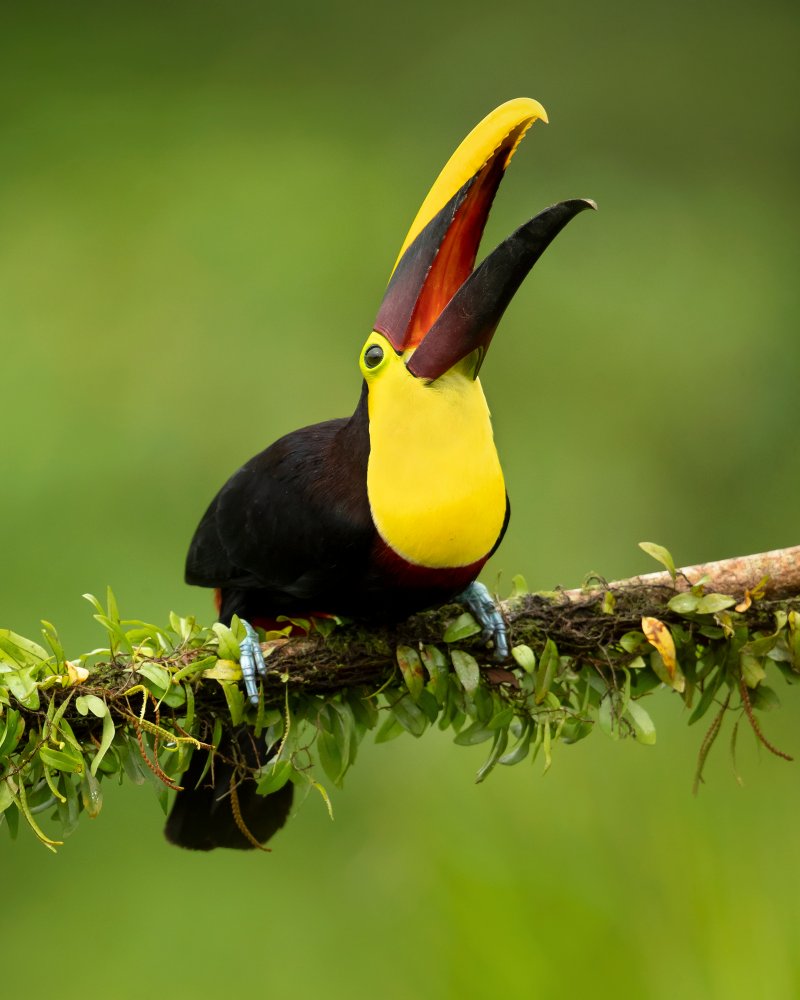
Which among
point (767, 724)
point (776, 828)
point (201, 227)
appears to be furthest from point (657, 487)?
Result: point (776, 828)

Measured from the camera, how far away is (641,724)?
5.00 feet

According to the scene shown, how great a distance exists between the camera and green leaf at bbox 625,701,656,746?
151cm

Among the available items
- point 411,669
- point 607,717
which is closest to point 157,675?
point 411,669

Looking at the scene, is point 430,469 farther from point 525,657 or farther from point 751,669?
point 751,669

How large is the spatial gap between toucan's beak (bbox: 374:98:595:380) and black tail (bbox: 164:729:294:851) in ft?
1.83

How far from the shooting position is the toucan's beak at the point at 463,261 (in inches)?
57.9

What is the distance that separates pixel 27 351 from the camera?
382cm

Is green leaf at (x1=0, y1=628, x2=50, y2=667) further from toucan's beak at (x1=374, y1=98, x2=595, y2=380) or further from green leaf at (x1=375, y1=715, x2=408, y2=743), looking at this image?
toucan's beak at (x1=374, y1=98, x2=595, y2=380)

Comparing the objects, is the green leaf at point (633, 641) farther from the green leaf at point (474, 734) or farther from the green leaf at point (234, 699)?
the green leaf at point (234, 699)

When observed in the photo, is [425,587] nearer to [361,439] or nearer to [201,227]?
[361,439]

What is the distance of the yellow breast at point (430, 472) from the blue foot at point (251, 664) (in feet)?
0.62

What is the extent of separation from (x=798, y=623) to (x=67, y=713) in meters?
0.79

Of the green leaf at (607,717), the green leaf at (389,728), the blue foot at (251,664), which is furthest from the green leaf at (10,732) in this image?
the green leaf at (607,717)

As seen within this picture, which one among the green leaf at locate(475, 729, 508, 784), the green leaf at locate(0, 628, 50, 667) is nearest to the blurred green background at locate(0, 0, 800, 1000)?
the green leaf at locate(475, 729, 508, 784)
